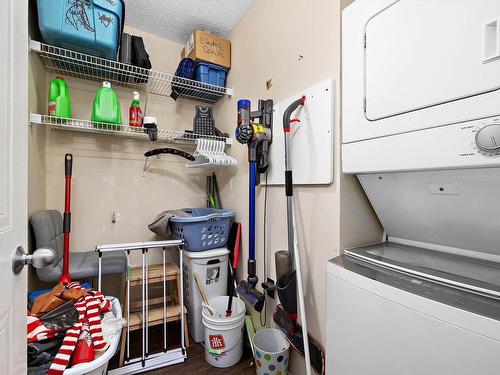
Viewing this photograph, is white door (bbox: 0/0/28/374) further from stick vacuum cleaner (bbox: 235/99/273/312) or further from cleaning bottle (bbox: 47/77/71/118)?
cleaning bottle (bbox: 47/77/71/118)

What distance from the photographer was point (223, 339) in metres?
1.55

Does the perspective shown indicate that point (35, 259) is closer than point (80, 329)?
Yes

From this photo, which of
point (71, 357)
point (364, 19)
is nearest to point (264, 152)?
point (364, 19)

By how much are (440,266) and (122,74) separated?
235 centimetres

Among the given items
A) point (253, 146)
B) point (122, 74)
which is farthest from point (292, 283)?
point (122, 74)

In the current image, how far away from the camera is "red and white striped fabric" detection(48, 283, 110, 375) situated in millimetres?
909

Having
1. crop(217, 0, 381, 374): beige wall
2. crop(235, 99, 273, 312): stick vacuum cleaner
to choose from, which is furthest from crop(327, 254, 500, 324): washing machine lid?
crop(235, 99, 273, 312): stick vacuum cleaner

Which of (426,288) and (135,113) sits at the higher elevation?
(135,113)

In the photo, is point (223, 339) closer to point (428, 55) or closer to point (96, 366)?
point (96, 366)

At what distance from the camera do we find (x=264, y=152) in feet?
5.09

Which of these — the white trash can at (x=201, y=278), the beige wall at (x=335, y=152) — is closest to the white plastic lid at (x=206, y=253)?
the white trash can at (x=201, y=278)

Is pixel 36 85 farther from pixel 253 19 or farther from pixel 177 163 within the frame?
pixel 253 19

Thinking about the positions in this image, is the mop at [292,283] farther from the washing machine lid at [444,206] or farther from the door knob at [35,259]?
the door knob at [35,259]

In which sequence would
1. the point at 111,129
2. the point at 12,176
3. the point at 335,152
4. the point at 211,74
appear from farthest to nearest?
the point at 211,74, the point at 111,129, the point at 335,152, the point at 12,176
